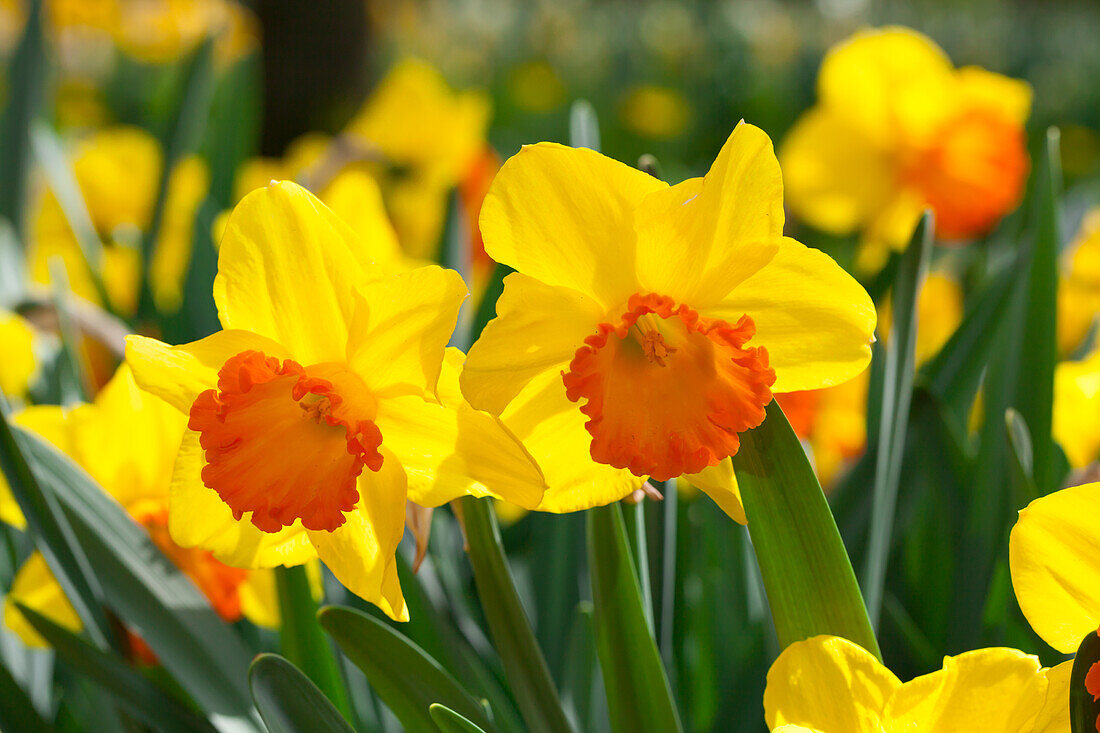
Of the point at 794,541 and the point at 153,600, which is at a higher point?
the point at 794,541

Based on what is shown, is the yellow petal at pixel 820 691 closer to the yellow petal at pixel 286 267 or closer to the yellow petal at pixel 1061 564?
the yellow petal at pixel 1061 564

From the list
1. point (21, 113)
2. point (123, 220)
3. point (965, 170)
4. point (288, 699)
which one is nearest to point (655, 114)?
point (123, 220)

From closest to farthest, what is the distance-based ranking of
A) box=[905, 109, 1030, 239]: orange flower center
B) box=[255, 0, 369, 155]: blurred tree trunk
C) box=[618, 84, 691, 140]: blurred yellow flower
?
box=[905, 109, 1030, 239]: orange flower center
box=[255, 0, 369, 155]: blurred tree trunk
box=[618, 84, 691, 140]: blurred yellow flower

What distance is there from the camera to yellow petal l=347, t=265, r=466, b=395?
0.43 meters

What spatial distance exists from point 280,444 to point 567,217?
167 mm

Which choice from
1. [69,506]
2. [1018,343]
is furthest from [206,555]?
[1018,343]

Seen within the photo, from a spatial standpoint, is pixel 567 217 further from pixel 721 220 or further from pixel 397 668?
pixel 397 668

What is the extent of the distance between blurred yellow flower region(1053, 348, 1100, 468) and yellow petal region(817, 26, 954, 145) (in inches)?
29.3

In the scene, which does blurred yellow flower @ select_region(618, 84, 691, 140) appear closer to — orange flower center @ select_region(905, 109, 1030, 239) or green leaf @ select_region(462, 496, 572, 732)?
orange flower center @ select_region(905, 109, 1030, 239)

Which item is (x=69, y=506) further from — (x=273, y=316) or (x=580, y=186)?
(x=580, y=186)

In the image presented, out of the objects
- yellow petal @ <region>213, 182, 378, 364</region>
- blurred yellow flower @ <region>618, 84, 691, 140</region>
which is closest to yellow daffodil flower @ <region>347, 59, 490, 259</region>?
yellow petal @ <region>213, 182, 378, 364</region>

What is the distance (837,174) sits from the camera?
1452 mm

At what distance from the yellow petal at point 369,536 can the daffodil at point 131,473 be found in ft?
0.78

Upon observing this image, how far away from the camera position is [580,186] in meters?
0.42
